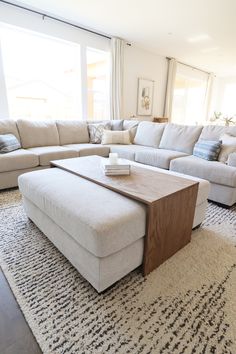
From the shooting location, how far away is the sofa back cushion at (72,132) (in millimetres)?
3469

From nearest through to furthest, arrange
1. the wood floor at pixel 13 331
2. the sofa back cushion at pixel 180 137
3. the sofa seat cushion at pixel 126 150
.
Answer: the wood floor at pixel 13 331
the sofa back cushion at pixel 180 137
the sofa seat cushion at pixel 126 150

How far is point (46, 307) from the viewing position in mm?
1066

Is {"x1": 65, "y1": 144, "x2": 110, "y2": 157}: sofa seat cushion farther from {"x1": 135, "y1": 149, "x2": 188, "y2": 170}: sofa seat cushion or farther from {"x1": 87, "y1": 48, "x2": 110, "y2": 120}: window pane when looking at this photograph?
{"x1": 87, "y1": 48, "x2": 110, "y2": 120}: window pane

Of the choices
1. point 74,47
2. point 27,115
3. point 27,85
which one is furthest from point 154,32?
point 27,115

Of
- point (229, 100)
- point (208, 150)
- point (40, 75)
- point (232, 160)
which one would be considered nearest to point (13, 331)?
point (232, 160)

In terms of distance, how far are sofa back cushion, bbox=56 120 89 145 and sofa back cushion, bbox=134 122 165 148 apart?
0.93m

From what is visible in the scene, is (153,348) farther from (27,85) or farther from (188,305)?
(27,85)

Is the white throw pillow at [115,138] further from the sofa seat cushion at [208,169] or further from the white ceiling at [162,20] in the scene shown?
the white ceiling at [162,20]

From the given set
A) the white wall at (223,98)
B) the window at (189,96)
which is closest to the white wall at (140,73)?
the window at (189,96)

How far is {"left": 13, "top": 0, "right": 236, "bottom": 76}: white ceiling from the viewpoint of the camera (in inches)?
118

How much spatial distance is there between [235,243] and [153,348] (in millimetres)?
1102

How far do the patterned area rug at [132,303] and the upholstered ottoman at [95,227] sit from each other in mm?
112

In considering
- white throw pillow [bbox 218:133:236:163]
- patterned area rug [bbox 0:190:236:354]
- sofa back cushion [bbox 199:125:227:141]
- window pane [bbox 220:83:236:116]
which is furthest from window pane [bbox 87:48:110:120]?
window pane [bbox 220:83:236:116]

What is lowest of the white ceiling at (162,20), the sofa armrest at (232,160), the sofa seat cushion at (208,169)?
the sofa seat cushion at (208,169)
